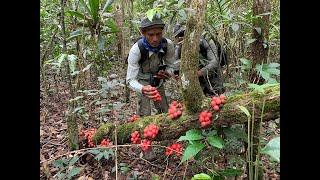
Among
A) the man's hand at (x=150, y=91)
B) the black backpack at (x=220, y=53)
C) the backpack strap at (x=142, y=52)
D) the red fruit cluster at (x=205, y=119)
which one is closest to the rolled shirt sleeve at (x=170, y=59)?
the backpack strap at (x=142, y=52)

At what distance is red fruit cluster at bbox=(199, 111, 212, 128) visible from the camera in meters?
3.26

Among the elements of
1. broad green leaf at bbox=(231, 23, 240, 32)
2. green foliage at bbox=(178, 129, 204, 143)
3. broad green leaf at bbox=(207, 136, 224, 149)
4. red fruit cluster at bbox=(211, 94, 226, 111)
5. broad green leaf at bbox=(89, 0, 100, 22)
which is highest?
broad green leaf at bbox=(89, 0, 100, 22)

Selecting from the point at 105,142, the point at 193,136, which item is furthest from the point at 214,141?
the point at 105,142

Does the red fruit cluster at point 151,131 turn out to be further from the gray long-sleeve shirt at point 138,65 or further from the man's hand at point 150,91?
the gray long-sleeve shirt at point 138,65

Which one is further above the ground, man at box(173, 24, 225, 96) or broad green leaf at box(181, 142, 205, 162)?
man at box(173, 24, 225, 96)

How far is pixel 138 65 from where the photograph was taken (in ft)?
15.1

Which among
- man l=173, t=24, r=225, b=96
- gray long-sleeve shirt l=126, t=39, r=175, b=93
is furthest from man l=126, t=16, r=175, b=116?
man l=173, t=24, r=225, b=96

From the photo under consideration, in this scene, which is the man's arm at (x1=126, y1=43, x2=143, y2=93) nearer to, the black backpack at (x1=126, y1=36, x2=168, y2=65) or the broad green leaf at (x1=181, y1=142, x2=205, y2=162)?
the black backpack at (x1=126, y1=36, x2=168, y2=65)

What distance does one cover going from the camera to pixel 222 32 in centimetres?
443

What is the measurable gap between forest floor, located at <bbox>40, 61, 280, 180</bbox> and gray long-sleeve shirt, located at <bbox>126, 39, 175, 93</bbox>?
870 mm

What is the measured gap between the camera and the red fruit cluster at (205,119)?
3.26 metres

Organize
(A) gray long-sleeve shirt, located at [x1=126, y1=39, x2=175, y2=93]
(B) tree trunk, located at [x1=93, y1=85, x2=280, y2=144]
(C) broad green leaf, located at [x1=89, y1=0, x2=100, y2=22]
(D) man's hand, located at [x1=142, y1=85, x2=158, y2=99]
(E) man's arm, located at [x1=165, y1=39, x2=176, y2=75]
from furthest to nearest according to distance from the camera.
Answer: (E) man's arm, located at [x1=165, y1=39, x2=176, y2=75]
(A) gray long-sleeve shirt, located at [x1=126, y1=39, x2=175, y2=93]
(C) broad green leaf, located at [x1=89, y1=0, x2=100, y2=22]
(D) man's hand, located at [x1=142, y1=85, x2=158, y2=99]
(B) tree trunk, located at [x1=93, y1=85, x2=280, y2=144]
